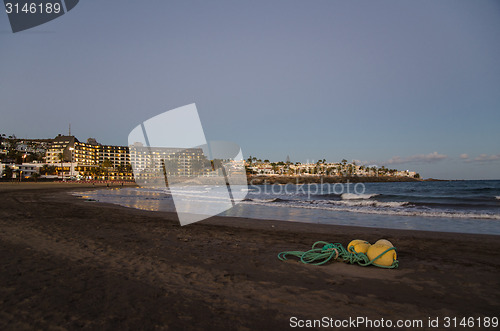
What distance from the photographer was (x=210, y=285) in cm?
420

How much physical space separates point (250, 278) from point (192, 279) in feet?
2.99

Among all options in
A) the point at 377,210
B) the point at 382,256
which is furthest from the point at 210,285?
the point at 377,210

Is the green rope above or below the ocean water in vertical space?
above

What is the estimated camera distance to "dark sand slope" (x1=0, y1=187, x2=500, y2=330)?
3.13 meters

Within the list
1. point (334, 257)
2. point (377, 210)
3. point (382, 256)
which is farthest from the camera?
point (377, 210)

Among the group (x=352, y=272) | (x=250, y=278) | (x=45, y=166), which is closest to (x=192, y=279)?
(x=250, y=278)

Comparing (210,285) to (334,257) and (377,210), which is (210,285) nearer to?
(334,257)

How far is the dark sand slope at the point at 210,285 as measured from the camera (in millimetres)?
3129

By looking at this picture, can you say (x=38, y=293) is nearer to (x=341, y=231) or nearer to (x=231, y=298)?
(x=231, y=298)

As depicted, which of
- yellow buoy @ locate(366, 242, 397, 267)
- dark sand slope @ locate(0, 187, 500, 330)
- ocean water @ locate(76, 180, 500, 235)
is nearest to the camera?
dark sand slope @ locate(0, 187, 500, 330)

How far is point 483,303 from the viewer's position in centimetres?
376

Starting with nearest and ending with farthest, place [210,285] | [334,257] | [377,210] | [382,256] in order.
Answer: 1. [210,285]
2. [382,256]
3. [334,257]
4. [377,210]

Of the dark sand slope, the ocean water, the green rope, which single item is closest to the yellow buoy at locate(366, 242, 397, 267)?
the green rope

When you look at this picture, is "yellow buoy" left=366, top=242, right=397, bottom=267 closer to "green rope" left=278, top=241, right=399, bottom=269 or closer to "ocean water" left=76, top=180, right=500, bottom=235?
"green rope" left=278, top=241, right=399, bottom=269
